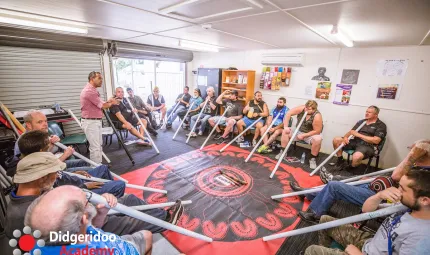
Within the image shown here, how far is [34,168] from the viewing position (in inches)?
47.8

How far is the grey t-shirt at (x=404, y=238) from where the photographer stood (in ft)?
3.36

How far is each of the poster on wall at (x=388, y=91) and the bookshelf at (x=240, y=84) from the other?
2.86 metres

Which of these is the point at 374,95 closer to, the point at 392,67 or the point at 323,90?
the point at 392,67

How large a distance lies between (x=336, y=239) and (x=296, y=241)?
476 millimetres

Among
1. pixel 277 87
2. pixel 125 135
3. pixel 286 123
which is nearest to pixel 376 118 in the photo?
pixel 286 123

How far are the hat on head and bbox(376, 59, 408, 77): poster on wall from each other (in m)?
5.14

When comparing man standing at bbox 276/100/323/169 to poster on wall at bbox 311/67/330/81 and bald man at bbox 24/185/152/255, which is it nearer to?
poster on wall at bbox 311/67/330/81

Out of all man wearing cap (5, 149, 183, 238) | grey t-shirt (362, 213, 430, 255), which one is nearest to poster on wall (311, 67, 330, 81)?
grey t-shirt (362, 213, 430, 255)

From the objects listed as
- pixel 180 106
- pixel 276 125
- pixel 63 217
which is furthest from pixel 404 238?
pixel 180 106

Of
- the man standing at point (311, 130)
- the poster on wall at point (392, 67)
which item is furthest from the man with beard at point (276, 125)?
the poster on wall at point (392, 67)

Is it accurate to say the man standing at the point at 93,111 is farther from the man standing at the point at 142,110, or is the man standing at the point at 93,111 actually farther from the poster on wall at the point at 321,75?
the poster on wall at the point at 321,75

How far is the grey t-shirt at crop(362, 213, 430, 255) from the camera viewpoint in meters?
1.03

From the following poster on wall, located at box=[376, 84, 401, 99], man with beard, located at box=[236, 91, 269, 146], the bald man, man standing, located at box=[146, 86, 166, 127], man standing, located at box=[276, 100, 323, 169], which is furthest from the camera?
man standing, located at box=[146, 86, 166, 127]

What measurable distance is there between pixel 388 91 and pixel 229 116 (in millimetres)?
3419
